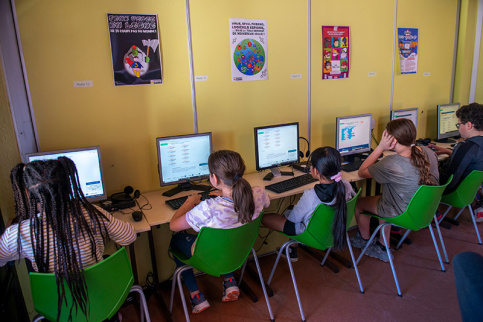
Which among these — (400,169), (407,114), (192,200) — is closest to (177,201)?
(192,200)

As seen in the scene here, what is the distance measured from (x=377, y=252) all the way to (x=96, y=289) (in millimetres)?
2323

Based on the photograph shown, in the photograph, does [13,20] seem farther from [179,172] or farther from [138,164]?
[179,172]

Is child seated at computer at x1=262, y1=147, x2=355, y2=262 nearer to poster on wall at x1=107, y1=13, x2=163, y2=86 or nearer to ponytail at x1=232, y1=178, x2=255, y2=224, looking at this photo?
ponytail at x1=232, y1=178, x2=255, y2=224

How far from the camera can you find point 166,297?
253 cm

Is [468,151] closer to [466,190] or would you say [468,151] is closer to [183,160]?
[466,190]

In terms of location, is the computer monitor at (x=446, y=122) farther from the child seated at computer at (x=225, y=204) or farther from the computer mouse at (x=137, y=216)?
the computer mouse at (x=137, y=216)

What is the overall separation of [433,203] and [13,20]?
2946mm

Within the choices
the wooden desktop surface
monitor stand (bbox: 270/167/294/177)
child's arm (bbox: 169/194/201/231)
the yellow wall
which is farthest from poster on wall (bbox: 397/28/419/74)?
child's arm (bbox: 169/194/201/231)

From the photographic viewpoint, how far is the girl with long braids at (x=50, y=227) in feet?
4.66

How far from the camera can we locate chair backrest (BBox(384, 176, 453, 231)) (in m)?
2.21

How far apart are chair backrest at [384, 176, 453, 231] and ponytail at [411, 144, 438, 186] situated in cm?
11

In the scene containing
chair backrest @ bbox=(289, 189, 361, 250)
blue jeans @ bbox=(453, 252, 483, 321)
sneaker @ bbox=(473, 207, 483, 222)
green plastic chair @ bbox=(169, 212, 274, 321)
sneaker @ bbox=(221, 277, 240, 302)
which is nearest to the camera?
blue jeans @ bbox=(453, 252, 483, 321)

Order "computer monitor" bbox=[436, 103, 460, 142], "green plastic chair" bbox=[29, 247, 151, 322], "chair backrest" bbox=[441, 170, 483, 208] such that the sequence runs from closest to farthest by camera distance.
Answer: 1. "green plastic chair" bbox=[29, 247, 151, 322]
2. "chair backrest" bbox=[441, 170, 483, 208]
3. "computer monitor" bbox=[436, 103, 460, 142]

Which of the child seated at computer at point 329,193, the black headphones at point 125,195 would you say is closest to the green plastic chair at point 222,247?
the child seated at computer at point 329,193
